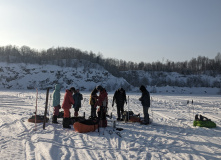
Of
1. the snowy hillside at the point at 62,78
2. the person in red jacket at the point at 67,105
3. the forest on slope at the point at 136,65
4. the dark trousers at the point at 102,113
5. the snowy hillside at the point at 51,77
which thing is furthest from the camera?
the forest on slope at the point at 136,65

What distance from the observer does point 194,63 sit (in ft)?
307

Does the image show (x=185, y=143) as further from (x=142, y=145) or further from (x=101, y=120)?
(x=101, y=120)

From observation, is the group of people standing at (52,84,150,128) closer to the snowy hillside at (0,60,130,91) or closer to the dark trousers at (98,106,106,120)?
the dark trousers at (98,106,106,120)

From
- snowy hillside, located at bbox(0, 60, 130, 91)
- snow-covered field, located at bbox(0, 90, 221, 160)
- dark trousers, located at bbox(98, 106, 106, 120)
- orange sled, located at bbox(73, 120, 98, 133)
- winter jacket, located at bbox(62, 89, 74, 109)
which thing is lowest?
snow-covered field, located at bbox(0, 90, 221, 160)

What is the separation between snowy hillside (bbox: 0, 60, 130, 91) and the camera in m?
56.8

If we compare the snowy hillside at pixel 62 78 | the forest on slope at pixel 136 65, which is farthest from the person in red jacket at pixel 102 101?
the forest on slope at pixel 136 65

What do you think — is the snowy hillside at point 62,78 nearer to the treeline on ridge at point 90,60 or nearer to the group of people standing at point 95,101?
the treeline on ridge at point 90,60

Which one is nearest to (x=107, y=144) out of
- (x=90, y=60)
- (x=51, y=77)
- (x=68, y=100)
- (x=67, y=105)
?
(x=67, y=105)

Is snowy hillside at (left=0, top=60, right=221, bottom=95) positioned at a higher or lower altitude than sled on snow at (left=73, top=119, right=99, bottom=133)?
higher

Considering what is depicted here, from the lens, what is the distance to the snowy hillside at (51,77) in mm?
56781

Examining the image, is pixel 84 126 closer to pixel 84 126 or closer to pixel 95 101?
pixel 84 126

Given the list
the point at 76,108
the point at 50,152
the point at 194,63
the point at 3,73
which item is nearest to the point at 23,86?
the point at 3,73

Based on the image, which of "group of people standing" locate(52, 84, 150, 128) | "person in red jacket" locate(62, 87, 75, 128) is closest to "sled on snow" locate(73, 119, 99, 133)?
"group of people standing" locate(52, 84, 150, 128)

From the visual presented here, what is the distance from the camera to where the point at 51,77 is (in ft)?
201
